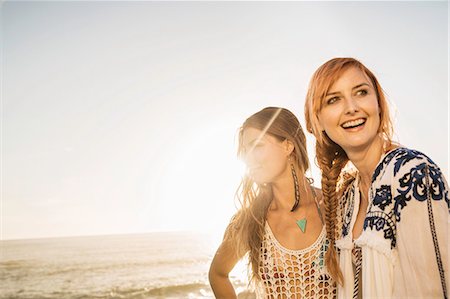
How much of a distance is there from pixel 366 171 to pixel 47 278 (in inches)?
1220

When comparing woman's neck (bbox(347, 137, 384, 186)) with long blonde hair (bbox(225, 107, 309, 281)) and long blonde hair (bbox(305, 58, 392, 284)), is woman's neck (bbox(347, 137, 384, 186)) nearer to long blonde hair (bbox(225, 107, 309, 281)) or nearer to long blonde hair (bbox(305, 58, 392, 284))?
long blonde hair (bbox(305, 58, 392, 284))

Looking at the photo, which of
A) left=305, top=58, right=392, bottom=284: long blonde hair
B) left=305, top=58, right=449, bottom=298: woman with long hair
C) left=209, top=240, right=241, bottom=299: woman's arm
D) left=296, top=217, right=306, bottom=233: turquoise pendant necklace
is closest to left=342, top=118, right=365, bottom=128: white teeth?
left=305, top=58, right=449, bottom=298: woman with long hair

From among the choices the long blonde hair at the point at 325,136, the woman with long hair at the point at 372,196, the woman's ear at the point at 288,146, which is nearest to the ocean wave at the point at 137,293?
the woman's ear at the point at 288,146

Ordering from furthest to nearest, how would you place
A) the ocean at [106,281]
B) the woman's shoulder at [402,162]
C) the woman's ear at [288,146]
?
the ocean at [106,281] → the woman's ear at [288,146] → the woman's shoulder at [402,162]

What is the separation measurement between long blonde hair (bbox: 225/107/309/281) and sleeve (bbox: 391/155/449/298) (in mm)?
1847

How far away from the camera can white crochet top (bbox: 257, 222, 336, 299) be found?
3.13m

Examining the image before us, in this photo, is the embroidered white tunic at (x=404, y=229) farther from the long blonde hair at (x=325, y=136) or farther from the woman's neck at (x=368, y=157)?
the long blonde hair at (x=325, y=136)

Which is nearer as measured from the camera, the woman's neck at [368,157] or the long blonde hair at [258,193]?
the woman's neck at [368,157]

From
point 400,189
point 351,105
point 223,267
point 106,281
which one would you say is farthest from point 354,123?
point 106,281

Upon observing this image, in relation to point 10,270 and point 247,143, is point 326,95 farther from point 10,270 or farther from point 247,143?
point 10,270

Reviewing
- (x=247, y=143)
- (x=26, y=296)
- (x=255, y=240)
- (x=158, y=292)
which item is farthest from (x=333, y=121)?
(x=26, y=296)

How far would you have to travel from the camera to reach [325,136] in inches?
115

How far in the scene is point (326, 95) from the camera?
253 cm

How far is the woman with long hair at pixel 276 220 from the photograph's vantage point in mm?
3264
